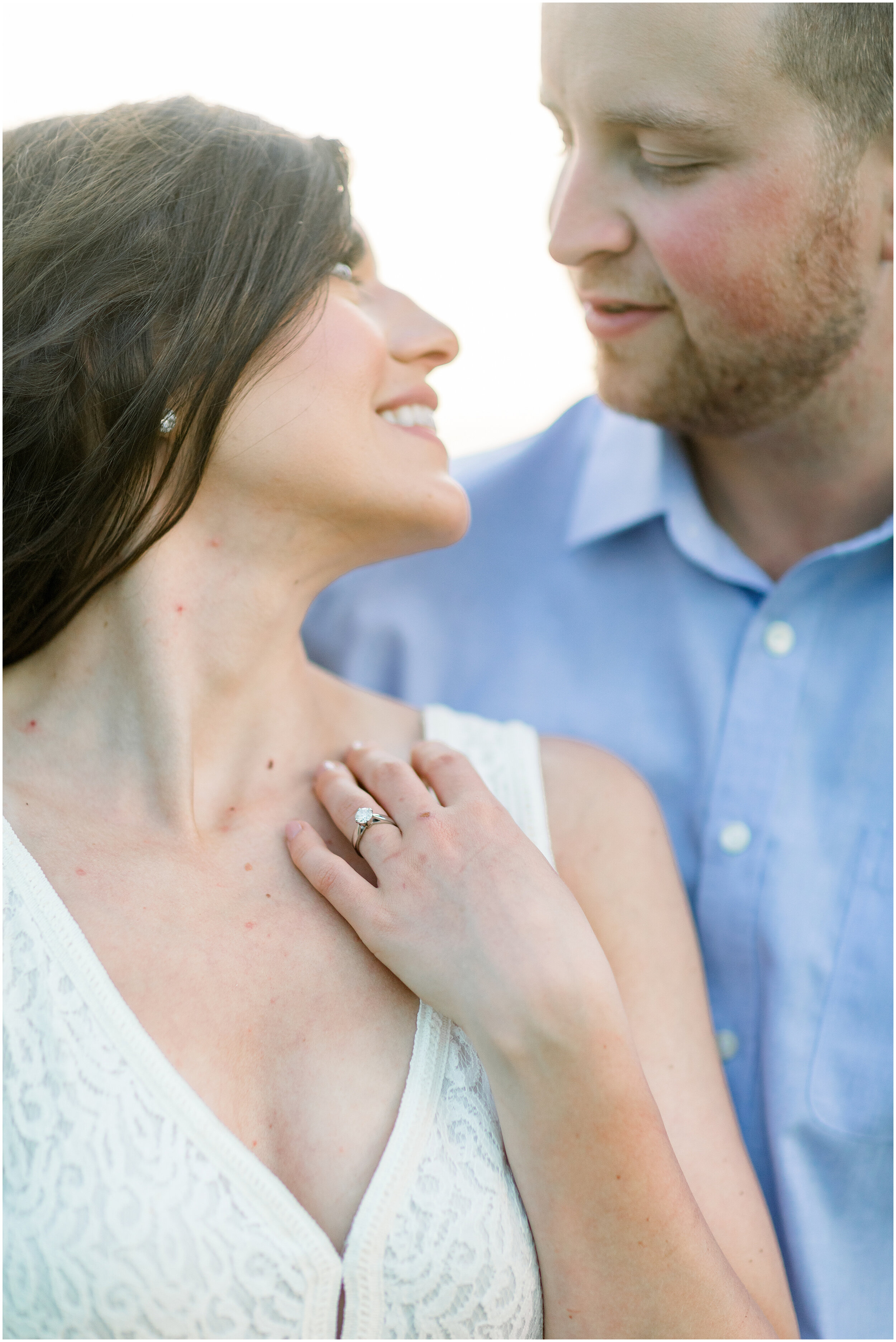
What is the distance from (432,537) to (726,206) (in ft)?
2.69

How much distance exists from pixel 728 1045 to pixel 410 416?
126cm

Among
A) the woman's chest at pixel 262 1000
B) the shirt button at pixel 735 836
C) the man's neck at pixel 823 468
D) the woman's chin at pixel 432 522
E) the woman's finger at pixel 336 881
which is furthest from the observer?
the man's neck at pixel 823 468

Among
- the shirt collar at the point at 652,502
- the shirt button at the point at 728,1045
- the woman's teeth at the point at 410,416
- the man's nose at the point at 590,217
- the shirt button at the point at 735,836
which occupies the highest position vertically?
the man's nose at the point at 590,217

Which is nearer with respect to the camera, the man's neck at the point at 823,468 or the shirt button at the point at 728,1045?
the shirt button at the point at 728,1045

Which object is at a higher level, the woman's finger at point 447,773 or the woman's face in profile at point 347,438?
the woman's face in profile at point 347,438

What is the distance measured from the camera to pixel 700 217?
1913mm

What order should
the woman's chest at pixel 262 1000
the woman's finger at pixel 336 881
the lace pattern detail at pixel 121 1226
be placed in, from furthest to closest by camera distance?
the woman's finger at pixel 336 881, the woman's chest at pixel 262 1000, the lace pattern detail at pixel 121 1226

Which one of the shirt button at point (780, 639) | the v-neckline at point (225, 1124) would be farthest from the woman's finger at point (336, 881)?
the shirt button at point (780, 639)

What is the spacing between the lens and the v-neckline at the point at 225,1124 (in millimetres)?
1257

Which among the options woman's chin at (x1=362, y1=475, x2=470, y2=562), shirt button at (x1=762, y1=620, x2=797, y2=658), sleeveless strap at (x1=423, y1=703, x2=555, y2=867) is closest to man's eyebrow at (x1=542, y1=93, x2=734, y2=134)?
woman's chin at (x1=362, y1=475, x2=470, y2=562)

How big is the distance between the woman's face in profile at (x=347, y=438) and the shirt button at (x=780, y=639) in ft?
2.19

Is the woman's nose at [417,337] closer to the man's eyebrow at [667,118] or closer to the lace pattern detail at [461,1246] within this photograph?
the man's eyebrow at [667,118]

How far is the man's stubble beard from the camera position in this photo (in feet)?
6.38

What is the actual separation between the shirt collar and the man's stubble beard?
14cm
